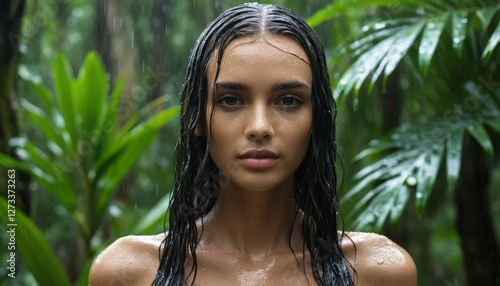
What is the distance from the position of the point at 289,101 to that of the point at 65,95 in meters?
2.62

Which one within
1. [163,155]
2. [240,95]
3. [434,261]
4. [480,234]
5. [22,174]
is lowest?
[434,261]

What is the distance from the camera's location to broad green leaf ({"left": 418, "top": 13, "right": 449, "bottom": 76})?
3.07 metres

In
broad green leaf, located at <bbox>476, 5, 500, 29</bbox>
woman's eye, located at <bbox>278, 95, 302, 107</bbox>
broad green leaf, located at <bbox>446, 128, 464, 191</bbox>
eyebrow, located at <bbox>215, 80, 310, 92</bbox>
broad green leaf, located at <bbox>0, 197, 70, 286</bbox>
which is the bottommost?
broad green leaf, located at <bbox>0, 197, 70, 286</bbox>

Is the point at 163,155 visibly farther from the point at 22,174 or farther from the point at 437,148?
the point at 437,148

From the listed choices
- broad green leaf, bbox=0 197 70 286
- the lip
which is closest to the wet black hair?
the lip

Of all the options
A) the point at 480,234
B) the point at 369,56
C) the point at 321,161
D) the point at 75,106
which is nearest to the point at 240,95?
the point at 321,161

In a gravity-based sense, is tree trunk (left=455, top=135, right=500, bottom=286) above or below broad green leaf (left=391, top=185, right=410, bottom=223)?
below

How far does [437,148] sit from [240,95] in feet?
4.87

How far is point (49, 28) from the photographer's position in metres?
9.50

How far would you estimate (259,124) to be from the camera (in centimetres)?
207

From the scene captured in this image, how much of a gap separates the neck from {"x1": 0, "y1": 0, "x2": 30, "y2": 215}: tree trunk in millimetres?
2257

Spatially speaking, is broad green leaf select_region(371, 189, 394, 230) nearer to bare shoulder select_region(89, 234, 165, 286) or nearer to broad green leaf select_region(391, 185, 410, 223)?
broad green leaf select_region(391, 185, 410, 223)

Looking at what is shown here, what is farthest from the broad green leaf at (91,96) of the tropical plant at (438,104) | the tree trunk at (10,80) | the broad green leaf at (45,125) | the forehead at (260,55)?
the forehead at (260,55)

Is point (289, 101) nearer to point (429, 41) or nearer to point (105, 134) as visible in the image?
point (429, 41)
